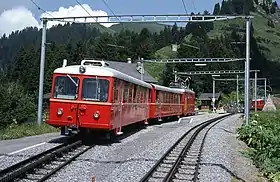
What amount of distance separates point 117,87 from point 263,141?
18.4ft

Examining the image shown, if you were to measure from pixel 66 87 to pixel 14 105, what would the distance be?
1922 cm

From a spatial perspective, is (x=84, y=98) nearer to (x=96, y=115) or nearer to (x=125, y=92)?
(x=96, y=115)

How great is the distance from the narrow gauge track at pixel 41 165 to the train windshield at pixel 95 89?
6.79ft

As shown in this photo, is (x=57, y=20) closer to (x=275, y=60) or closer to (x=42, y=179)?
(x=42, y=179)

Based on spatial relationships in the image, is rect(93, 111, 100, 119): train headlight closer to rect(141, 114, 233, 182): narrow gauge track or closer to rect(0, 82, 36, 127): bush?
rect(141, 114, 233, 182): narrow gauge track

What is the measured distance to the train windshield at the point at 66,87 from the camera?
1634cm

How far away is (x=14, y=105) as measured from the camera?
3450 cm

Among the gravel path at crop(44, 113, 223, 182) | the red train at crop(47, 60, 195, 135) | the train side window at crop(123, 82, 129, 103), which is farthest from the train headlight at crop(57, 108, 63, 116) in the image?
the train side window at crop(123, 82, 129, 103)

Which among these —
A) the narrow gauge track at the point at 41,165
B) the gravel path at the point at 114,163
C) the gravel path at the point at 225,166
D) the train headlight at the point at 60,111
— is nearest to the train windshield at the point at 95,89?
the train headlight at the point at 60,111

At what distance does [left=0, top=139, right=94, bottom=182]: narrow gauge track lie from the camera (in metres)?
9.80

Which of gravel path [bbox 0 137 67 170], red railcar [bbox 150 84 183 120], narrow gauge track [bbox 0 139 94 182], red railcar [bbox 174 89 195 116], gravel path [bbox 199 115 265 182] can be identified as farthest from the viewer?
red railcar [bbox 174 89 195 116]

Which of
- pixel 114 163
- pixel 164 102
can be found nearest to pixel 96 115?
pixel 114 163

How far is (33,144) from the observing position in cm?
1611

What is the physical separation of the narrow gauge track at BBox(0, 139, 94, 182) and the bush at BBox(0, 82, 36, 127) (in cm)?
1985
